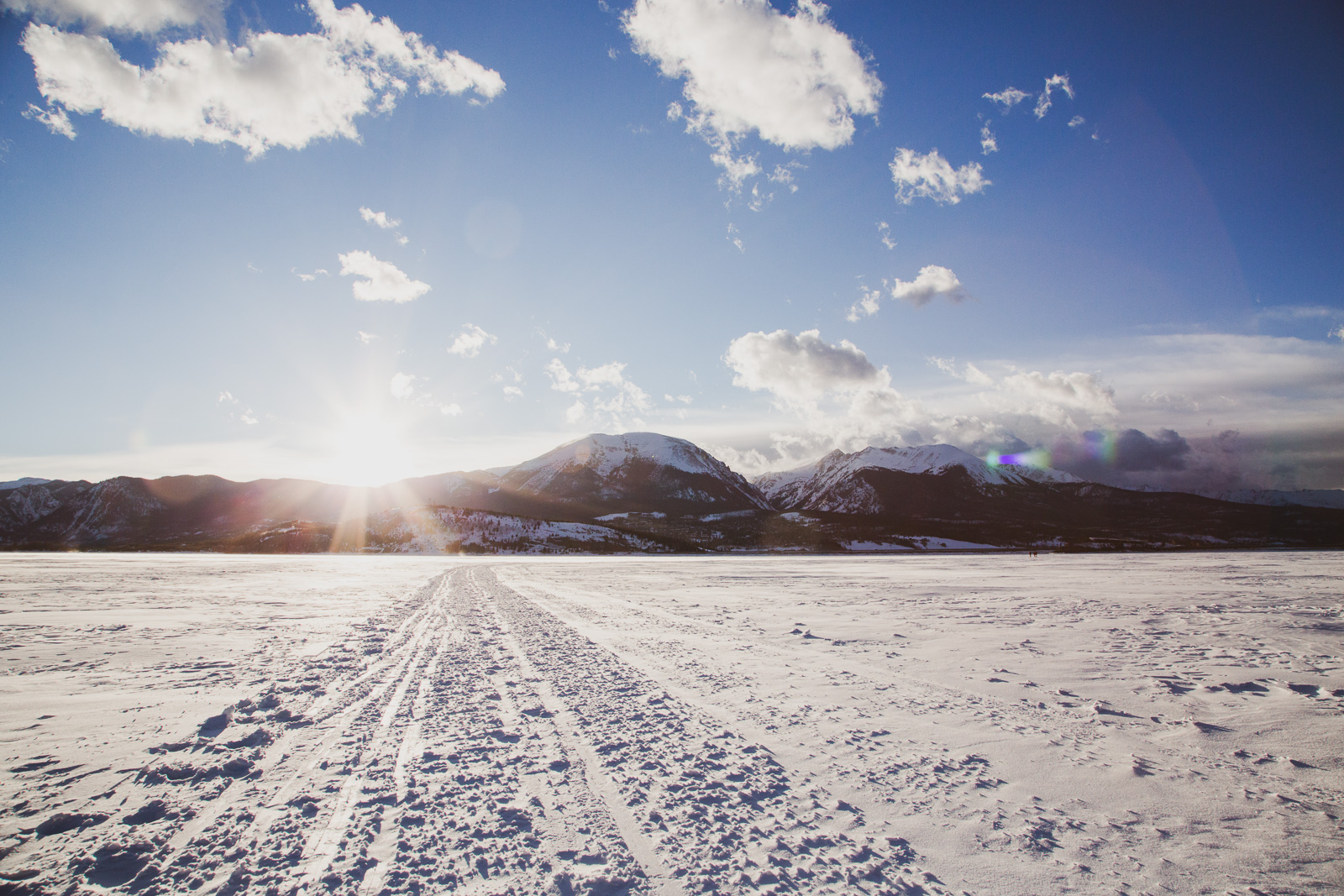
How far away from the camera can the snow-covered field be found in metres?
3.92

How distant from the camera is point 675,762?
18.7 feet

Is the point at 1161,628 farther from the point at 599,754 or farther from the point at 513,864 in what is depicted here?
the point at 513,864

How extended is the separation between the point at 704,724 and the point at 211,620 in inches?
624

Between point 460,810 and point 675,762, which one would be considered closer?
point 460,810

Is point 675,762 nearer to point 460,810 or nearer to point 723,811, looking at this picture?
point 723,811

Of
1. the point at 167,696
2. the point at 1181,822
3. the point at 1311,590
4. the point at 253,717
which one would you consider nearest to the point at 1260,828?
the point at 1181,822

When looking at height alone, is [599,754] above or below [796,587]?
above

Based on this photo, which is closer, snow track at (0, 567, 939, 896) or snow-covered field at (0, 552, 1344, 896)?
snow track at (0, 567, 939, 896)

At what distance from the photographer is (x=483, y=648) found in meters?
11.7

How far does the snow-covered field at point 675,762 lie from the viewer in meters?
3.92

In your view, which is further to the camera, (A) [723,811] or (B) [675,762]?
(B) [675,762]

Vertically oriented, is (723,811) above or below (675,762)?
above

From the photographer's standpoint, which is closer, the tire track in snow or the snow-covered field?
the tire track in snow

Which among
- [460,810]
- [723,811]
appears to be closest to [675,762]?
[723,811]
